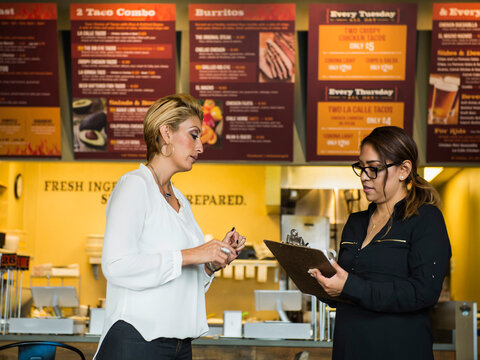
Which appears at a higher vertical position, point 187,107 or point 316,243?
point 187,107

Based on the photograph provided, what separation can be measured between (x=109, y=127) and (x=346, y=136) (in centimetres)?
137

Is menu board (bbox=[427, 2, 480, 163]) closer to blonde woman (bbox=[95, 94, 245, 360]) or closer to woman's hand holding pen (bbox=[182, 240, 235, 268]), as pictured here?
blonde woman (bbox=[95, 94, 245, 360])

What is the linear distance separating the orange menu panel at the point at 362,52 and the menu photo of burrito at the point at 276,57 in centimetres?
17

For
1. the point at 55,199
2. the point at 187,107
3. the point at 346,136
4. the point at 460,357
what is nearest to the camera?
the point at 187,107

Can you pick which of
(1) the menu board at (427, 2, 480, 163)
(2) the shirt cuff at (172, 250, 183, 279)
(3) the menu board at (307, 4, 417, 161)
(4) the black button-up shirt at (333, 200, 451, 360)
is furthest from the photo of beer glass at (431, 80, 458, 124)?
(2) the shirt cuff at (172, 250, 183, 279)

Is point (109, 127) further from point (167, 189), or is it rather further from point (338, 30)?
point (167, 189)

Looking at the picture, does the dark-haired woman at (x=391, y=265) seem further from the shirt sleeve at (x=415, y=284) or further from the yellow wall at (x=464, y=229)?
the yellow wall at (x=464, y=229)

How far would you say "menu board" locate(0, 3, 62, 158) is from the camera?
379 centimetres

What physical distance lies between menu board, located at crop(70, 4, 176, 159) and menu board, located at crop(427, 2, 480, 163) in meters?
1.50

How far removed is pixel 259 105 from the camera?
375cm

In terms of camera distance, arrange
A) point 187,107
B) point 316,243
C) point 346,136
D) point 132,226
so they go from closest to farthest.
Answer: point 132,226 → point 187,107 → point 346,136 → point 316,243

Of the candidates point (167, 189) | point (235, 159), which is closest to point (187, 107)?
point (167, 189)

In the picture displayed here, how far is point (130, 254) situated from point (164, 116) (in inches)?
15.7

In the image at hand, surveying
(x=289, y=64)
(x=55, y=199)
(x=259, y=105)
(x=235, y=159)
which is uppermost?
(x=289, y=64)
